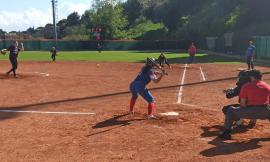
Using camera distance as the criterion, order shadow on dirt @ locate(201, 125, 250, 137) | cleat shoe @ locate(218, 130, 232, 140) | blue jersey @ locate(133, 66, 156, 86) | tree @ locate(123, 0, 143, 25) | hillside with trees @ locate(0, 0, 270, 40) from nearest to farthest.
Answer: cleat shoe @ locate(218, 130, 232, 140)
shadow on dirt @ locate(201, 125, 250, 137)
blue jersey @ locate(133, 66, 156, 86)
hillside with trees @ locate(0, 0, 270, 40)
tree @ locate(123, 0, 143, 25)

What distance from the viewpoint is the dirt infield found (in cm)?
873

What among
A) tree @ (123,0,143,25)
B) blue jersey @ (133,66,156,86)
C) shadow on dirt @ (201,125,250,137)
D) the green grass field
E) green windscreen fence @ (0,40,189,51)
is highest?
tree @ (123,0,143,25)

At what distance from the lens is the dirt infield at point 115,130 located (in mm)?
8727

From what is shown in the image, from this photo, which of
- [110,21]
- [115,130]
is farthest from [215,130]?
[110,21]

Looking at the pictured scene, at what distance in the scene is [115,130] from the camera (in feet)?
35.1

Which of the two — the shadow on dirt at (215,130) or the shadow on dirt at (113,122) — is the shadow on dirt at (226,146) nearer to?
the shadow on dirt at (215,130)

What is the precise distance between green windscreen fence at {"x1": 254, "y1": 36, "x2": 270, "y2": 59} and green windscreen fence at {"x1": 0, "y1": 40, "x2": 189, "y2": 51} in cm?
2829

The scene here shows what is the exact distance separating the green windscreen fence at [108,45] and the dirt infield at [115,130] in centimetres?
5736

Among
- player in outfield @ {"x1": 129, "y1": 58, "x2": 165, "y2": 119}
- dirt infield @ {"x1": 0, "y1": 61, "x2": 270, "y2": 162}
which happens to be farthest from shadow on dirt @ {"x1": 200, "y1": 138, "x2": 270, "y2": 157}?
player in outfield @ {"x1": 129, "y1": 58, "x2": 165, "y2": 119}

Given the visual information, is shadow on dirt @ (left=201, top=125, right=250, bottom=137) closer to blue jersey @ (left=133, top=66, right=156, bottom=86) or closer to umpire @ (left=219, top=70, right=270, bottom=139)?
umpire @ (left=219, top=70, right=270, bottom=139)

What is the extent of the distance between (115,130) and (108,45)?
6654cm

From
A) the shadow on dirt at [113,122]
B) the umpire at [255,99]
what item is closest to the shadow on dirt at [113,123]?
the shadow on dirt at [113,122]

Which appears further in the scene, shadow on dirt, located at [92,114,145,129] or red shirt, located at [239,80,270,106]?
shadow on dirt, located at [92,114,145,129]

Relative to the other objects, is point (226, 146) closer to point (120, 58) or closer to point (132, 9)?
point (120, 58)
